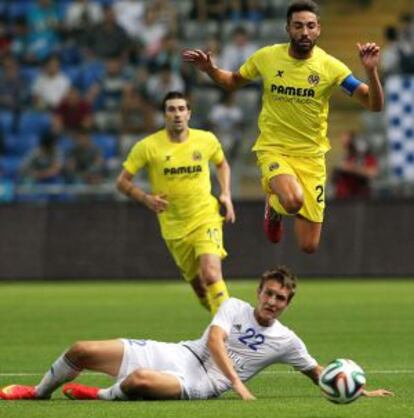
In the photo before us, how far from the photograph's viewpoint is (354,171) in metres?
25.4

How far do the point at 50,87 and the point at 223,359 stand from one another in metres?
17.4

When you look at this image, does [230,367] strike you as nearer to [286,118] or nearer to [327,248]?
[286,118]

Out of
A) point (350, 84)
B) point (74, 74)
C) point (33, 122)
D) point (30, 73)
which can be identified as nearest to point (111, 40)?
point (74, 74)

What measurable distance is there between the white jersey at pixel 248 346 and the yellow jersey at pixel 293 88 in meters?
2.97

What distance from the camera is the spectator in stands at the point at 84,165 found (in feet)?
83.7

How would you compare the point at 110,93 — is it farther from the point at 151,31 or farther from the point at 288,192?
the point at 288,192

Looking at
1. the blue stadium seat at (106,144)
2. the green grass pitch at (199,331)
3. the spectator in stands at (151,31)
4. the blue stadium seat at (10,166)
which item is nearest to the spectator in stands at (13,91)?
the blue stadium seat at (10,166)

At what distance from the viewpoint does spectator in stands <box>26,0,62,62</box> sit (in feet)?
94.8

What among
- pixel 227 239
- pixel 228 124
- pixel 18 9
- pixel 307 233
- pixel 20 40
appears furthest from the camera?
pixel 18 9

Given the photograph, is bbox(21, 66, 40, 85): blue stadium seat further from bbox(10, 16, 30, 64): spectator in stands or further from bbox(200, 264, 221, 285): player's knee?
bbox(200, 264, 221, 285): player's knee

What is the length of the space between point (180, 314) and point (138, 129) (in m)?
7.67

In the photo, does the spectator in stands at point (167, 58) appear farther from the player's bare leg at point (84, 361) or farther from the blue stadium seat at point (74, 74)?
the player's bare leg at point (84, 361)

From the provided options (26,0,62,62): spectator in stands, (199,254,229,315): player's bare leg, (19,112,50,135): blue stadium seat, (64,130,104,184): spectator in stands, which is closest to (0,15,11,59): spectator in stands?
(26,0,62,62): spectator in stands

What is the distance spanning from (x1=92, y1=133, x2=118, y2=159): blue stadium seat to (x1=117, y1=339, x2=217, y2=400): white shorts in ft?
49.8
